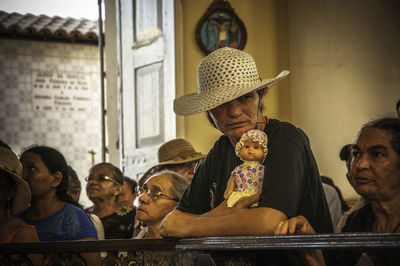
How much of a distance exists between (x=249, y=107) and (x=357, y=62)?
4.50m

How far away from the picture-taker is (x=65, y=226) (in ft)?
11.4

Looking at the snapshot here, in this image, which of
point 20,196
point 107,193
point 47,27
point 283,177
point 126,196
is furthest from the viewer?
point 47,27

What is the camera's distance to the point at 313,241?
5.97ft

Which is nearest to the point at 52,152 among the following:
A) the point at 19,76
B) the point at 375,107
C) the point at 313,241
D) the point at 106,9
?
the point at 313,241

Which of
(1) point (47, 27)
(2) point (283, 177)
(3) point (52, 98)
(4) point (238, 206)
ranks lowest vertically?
(4) point (238, 206)

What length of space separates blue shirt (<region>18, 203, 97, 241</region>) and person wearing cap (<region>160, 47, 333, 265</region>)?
2.82ft

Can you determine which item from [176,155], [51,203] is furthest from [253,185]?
[176,155]

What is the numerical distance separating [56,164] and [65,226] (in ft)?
1.47

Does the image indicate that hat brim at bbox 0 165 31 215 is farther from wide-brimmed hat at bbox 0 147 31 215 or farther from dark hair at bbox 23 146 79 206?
dark hair at bbox 23 146 79 206

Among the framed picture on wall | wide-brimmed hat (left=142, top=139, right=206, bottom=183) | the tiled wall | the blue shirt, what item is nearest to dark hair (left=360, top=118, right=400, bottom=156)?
the blue shirt

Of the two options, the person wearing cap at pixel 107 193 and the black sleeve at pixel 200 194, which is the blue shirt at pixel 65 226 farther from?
the person wearing cap at pixel 107 193

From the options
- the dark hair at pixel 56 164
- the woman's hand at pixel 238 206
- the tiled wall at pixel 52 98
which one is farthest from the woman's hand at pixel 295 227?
the tiled wall at pixel 52 98

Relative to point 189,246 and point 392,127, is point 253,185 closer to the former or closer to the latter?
point 189,246

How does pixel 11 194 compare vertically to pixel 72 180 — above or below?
above
